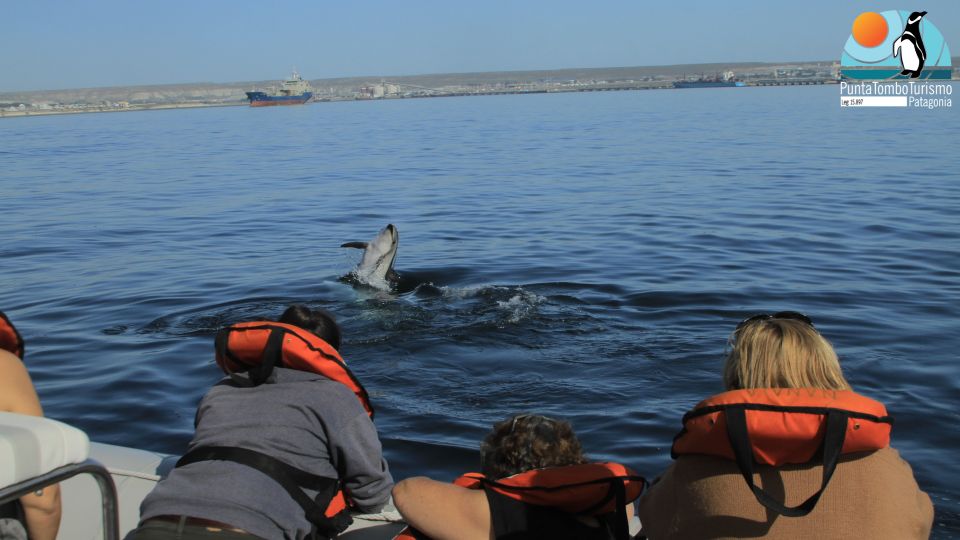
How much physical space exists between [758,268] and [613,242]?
→ 348 cm

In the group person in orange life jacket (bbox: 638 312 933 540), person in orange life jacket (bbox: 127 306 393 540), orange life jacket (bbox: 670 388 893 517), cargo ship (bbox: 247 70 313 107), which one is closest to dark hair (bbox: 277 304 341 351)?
person in orange life jacket (bbox: 127 306 393 540)

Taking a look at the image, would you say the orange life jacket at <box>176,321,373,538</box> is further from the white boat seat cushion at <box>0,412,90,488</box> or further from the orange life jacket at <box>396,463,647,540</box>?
the white boat seat cushion at <box>0,412,90,488</box>

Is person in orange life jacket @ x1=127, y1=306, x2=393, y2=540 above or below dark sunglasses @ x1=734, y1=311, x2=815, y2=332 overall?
below

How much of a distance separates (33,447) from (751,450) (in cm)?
224

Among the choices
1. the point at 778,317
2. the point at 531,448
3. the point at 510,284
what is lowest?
the point at 510,284

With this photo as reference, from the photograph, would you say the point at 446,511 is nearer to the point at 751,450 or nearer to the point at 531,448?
the point at 531,448

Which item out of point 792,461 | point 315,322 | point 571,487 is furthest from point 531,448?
point 315,322

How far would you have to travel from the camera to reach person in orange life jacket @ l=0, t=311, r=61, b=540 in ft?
11.0

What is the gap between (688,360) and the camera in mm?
9773

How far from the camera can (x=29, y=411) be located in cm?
375

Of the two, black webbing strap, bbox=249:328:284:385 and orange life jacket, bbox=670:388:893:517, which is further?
black webbing strap, bbox=249:328:284:385

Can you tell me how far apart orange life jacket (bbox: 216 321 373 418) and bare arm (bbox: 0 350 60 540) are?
0.81m

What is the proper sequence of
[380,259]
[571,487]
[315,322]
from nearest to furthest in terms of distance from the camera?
[571,487], [315,322], [380,259]

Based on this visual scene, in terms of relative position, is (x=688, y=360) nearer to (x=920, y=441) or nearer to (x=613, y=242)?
(x=920, y=441)
